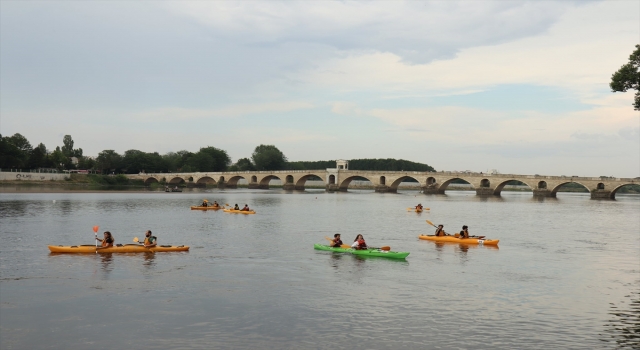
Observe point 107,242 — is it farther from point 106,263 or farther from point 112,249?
point 106,263

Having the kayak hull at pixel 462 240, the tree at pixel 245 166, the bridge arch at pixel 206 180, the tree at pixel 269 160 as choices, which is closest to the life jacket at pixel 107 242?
the kayak hull at pixel 462 240

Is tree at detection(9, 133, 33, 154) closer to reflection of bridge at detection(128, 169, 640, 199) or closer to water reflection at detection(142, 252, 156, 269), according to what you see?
reflection of bridge at detection(128, 169, 640, 199)

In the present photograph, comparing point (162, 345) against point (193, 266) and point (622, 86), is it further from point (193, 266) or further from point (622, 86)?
point (622, 86)

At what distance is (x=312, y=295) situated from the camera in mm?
19281

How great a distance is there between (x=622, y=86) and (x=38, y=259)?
103 ft

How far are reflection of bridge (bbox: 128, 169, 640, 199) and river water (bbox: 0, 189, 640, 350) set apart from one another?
244ft

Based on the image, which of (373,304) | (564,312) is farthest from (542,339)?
(373,304)

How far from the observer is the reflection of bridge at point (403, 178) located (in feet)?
343

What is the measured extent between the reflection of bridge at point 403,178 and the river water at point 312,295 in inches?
2930

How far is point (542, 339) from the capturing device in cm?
1458

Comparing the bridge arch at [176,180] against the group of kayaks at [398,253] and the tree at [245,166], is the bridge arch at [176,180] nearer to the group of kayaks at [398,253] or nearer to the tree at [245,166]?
the tree at [245,166]

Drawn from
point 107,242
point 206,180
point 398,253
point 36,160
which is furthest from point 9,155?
point 398,253

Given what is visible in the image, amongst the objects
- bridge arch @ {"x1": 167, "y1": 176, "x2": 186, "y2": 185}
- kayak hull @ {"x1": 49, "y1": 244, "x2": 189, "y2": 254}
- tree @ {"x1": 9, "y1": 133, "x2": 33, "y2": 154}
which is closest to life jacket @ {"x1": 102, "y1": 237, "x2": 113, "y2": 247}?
kayak hull @ {"x1": 49, "y1": 244, "x2": 189, "y2": 254}

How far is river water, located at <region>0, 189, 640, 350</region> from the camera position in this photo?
14.5 meters
